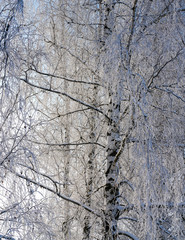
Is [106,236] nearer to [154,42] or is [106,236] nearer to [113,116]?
[113,116]

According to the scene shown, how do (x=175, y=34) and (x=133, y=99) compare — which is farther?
(x=175, y=34)

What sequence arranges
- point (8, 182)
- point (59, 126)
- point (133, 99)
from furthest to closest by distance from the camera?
point (59, 126) → point (8, 182) → point (133, 99)

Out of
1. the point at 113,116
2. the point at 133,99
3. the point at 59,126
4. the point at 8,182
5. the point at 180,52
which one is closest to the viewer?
the point at 133,99

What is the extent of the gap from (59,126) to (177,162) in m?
3.70

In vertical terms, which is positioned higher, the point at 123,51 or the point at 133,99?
the point at 123,51

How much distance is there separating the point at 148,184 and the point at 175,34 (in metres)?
1.72

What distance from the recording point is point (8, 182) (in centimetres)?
330

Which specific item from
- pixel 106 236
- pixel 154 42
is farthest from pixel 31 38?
pixel 106 236

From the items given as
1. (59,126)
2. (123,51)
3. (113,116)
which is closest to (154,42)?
(123,51)

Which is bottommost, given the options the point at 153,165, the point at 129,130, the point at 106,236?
the point at 106,236

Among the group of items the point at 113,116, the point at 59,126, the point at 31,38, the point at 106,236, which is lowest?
the point at 106,236

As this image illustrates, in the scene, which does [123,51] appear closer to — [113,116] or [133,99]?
[133,99]

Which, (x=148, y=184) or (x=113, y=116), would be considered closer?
(x=148, y=184)

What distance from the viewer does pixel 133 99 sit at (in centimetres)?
308
